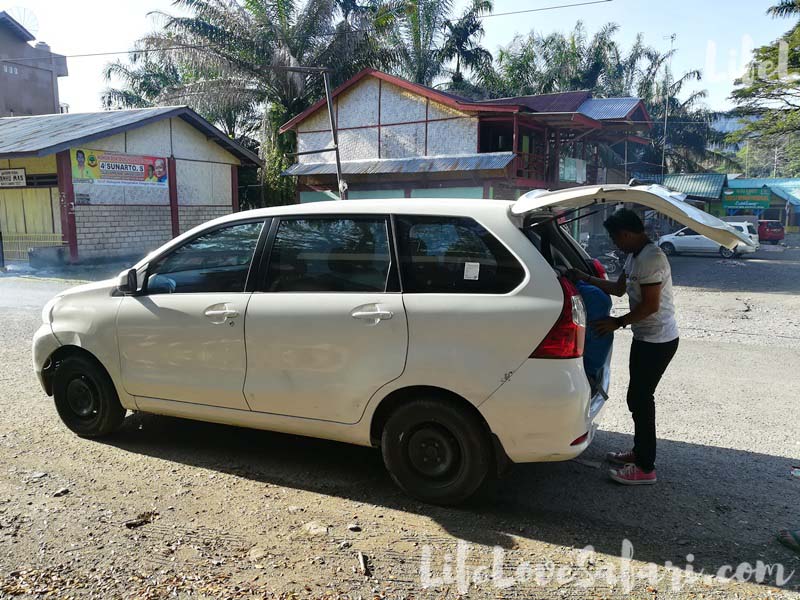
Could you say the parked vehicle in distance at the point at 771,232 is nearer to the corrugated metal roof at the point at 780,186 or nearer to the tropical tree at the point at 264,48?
the corrugated metal roof at the point at 780,186

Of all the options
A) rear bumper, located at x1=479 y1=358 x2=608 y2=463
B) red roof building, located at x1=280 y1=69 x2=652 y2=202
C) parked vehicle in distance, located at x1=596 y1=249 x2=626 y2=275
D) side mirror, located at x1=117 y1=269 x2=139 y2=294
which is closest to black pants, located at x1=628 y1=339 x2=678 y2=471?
rear bumper, located at x1=479 y1=358 x2=608 y2=463

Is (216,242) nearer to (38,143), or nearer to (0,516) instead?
(0,516)

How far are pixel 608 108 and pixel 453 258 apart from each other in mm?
25811

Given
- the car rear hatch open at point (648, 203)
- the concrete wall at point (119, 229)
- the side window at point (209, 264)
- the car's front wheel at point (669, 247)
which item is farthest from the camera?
the car's front wheel at point (669, 247)

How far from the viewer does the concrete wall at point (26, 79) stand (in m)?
36.9

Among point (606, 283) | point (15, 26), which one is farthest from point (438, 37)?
point (606, 283)

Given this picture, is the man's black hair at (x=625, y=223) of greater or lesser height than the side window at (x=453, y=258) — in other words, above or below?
above

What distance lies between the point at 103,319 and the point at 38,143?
16.4 metres

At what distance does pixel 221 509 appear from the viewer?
3658mm

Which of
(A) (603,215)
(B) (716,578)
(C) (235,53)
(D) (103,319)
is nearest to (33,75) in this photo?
(C) (235,53)

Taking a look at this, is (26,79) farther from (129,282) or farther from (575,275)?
(575,275)

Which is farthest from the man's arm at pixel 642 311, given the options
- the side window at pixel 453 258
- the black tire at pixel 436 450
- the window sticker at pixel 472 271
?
the black tire at pixel 436 450

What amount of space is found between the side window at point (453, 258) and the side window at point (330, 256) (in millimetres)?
141

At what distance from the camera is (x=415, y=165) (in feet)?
77.0
